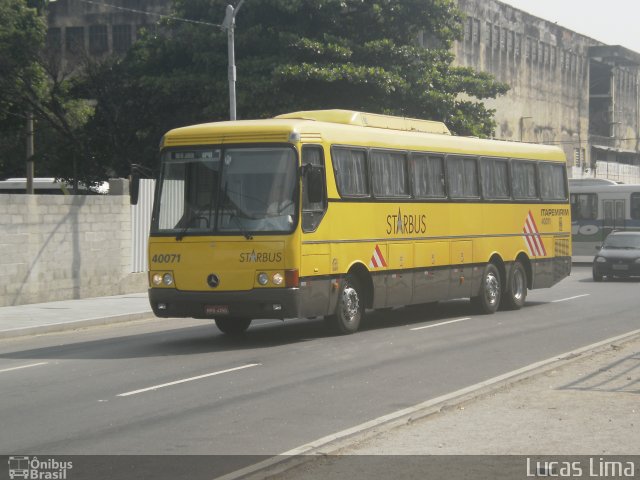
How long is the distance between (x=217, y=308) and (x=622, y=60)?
75.7 metres

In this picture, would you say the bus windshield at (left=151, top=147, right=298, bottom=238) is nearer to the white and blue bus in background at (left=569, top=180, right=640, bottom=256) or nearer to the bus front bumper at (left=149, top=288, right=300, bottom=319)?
the bus front bumper at (left=149, top=288, right=300, bottom=319)

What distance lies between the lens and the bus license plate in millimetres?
17078

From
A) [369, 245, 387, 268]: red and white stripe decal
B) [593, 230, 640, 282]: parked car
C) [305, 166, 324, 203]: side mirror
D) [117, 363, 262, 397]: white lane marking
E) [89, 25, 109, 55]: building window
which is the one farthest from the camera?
[89, 25, 109, 55]: building window

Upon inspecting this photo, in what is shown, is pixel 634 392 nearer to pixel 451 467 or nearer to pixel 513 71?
pixel 451 467

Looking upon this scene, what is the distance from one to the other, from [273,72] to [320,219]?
65.8ft

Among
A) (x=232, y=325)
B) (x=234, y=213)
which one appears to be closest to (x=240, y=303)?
(x=234, y=213)

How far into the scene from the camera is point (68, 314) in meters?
22.7

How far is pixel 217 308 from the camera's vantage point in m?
17.1

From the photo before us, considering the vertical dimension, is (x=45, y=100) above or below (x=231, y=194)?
above

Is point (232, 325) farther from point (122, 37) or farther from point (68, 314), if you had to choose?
point (122, 37)

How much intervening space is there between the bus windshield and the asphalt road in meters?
1.81

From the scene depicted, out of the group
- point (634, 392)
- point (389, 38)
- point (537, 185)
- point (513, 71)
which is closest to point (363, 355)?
point (634, 392)

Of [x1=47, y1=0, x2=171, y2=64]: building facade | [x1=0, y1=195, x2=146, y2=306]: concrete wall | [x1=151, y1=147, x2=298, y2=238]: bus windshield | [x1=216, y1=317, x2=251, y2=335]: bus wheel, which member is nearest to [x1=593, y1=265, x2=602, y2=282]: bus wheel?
[x1=0, y1=195, x2=146, y2=306]: concrete wall

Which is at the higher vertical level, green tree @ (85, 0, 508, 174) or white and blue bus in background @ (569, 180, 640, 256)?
green tree @ (85, 0, 508, 174)
